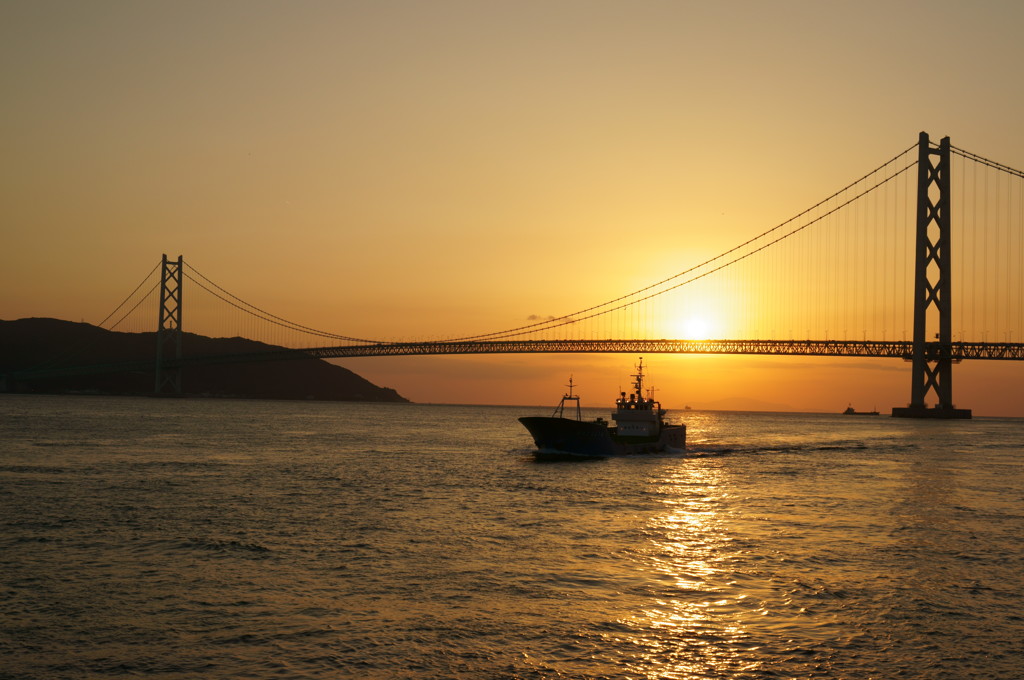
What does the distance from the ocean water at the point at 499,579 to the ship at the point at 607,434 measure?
1724 centimetres

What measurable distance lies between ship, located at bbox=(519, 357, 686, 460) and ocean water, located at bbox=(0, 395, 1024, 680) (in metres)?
17.2

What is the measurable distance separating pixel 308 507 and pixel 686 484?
66.8 ft

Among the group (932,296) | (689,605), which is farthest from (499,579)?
(932,296)

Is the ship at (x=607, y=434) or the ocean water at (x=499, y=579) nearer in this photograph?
the ocean water at (x=499, y=579)

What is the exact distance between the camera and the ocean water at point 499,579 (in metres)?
14.0

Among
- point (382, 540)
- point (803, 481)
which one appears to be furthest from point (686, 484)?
point (382, 540)

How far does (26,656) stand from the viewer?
1365 centimetres

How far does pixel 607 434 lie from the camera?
2469 inches

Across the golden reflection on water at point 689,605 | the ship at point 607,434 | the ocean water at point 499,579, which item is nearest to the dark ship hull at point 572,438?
the ship at point 607,434

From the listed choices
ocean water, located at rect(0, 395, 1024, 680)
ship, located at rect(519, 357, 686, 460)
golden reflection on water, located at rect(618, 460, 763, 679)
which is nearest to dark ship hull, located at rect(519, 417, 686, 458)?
ship, located at rect(519, 357, 686, 460)

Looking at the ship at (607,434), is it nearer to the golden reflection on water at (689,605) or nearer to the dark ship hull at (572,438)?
the dark ship hull at (572,438)

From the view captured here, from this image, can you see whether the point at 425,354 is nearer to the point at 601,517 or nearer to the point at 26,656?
the point at 601,517

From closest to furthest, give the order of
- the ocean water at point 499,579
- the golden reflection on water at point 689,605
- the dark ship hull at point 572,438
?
the golden reflection on water at point 689,605 < the ocean water at point 499,579 < the dark ship hull at point 572,438

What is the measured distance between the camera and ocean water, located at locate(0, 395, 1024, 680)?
45.8 feet
